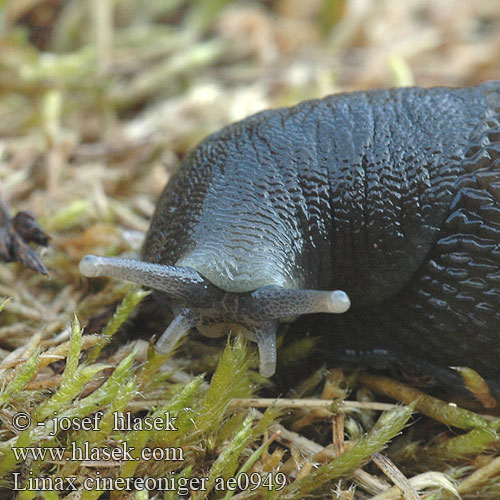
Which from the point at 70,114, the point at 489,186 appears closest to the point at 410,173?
the point at 489,186

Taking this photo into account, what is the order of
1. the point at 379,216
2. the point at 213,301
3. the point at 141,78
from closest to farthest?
the point at 213,301, the point at 379,216, the point at 141,78

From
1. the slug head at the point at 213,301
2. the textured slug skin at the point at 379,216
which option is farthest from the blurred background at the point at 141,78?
the textured slug skin at the point at 379,216

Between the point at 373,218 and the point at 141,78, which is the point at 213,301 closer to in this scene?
the point at 373,218

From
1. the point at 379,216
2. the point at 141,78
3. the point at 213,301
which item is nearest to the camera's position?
the point at 213,301

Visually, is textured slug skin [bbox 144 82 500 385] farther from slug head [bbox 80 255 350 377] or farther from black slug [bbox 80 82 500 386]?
slug head [bbox 80 255 350 377]

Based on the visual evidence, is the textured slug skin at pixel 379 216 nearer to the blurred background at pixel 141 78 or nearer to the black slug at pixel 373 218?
the black slug at pixel 373 218

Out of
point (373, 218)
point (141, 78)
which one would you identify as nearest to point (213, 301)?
point (373, 218)
